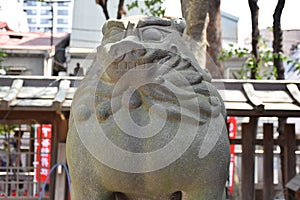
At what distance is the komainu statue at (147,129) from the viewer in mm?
2150

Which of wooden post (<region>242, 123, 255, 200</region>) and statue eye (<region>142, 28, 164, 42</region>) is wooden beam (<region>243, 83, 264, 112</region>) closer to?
wooden post (<region>242, 123, 255, 200</region>)

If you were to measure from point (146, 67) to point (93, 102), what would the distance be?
323 millimetres

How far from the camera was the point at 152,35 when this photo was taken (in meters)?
2.31

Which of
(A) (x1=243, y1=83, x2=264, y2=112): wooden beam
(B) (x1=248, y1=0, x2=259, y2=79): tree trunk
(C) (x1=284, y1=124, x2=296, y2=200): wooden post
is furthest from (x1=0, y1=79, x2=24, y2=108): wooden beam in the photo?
(B) (x1=248, y1=0, x2=259, y2=79): tree trunk

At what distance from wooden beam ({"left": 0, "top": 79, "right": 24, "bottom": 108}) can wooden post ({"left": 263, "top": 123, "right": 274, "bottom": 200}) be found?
124 inches

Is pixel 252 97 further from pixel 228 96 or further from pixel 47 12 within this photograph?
pixel 47 12

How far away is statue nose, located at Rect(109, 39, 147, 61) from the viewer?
219 cm

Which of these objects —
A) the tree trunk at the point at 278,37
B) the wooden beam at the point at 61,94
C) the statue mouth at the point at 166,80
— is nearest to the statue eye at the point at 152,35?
the statue mouth at the point at 166,80

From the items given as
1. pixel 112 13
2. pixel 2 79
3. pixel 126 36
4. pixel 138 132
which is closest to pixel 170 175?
pixel 138 132

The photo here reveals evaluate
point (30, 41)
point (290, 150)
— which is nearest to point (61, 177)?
point (290, 150)

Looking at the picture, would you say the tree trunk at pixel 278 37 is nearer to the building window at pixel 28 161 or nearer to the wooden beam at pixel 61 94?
the wooden beam at pixel 61 94

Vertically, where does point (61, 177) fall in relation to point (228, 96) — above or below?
below

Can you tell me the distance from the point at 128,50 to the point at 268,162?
4012 millimetres

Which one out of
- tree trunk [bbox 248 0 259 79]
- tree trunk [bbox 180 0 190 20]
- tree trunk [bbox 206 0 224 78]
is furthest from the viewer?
tree trunk [bbox 248 0 259 79]
